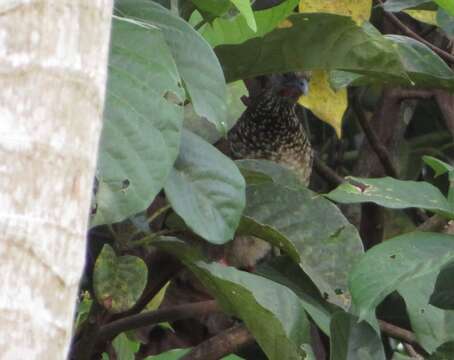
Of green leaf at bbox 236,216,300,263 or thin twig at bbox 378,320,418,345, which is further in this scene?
thin twig at bbox 378,320,418,345

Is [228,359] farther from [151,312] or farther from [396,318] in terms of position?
[396,318]

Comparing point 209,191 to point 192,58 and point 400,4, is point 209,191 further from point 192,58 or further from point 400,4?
point 400,4

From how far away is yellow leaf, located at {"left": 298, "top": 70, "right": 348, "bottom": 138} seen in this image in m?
2.02

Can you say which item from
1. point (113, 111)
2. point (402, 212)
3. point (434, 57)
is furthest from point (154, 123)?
point (402, 212)

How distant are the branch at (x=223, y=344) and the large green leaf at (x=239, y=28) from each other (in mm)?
422

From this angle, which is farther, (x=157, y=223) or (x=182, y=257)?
(x=157, y=223)

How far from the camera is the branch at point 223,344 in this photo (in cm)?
176

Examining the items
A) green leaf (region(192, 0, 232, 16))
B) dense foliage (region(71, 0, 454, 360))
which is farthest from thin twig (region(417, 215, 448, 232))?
green leaf (region(192, 0, 232, 16))

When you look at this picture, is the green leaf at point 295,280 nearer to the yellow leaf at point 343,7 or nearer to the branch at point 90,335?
the branch at point 90,335

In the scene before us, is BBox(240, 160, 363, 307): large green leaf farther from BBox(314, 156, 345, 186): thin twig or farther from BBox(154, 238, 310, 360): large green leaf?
BBox(314, 156, 345, 186): thin twig

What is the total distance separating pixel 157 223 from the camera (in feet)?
5.92

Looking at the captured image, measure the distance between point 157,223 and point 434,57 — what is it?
0.47 m

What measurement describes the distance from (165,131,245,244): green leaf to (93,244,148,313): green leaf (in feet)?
0.42

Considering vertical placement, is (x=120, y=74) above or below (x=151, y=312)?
above
